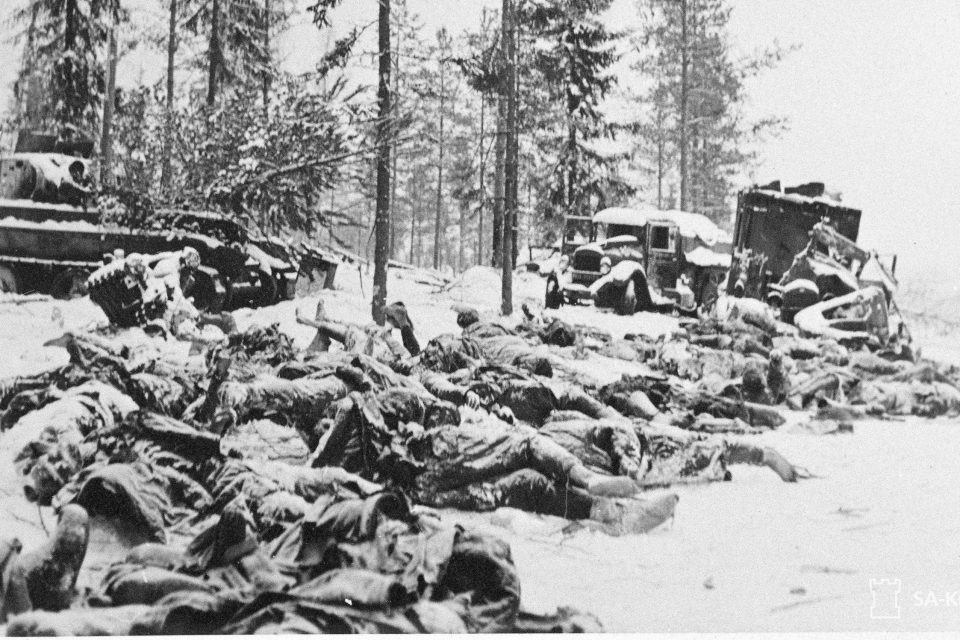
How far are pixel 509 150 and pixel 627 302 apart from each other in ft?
9.69

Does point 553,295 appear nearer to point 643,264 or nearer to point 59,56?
point 643,264

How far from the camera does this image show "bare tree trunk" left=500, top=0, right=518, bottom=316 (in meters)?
6.04

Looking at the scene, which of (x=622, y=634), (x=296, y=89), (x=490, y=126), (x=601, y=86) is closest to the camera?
(x=622, y=634)

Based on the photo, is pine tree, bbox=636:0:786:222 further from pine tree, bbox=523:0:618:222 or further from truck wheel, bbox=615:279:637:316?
truck wheel, bbox=615:279:637:316

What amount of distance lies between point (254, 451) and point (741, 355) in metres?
4.42

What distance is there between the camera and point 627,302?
30.6 ft

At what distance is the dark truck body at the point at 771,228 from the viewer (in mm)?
9617

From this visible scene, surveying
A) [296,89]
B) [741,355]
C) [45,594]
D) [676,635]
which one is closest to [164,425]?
[45,594]

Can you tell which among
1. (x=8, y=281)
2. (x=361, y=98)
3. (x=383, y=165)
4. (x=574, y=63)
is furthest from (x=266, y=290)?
(x=574, y=63)

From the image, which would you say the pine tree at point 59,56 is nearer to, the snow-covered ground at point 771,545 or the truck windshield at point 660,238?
the snow-covered ground at point 771,545

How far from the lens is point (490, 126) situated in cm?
704

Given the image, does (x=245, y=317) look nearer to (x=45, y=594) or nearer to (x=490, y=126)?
(x=490, y=126)

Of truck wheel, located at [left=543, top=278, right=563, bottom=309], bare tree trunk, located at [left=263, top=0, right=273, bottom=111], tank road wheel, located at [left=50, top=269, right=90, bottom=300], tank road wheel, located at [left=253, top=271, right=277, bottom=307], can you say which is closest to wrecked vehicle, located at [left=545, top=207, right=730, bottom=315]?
truck wheel, located at [left=543, top=278, right=563, bottom=309]

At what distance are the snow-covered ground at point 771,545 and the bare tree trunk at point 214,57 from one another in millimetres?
2184
